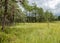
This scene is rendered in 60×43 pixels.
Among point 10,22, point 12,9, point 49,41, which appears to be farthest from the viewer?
point 10,22

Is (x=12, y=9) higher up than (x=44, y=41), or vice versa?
(x=12, y=9)

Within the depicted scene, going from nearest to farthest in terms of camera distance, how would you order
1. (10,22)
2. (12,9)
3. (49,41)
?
(49,41), (12,9), (10,22)

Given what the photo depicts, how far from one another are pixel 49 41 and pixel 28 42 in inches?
34.4

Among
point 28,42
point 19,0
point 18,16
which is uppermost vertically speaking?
point 19,0

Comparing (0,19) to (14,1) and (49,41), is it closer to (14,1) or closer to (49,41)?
(14,1)

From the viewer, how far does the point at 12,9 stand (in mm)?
11727

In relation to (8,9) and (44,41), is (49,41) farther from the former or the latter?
(8,9)

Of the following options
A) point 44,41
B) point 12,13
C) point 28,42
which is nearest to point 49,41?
point 44,41

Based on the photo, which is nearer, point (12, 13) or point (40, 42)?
point (40, 42)

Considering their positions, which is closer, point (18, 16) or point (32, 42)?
point (32, 42)

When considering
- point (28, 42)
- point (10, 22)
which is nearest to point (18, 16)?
point (10, 22)

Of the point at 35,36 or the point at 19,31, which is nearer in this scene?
the point at 35,36

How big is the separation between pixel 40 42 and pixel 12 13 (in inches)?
194

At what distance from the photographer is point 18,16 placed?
13180 millimetres
